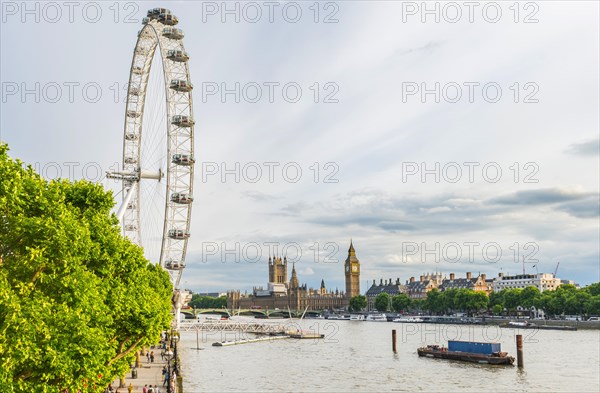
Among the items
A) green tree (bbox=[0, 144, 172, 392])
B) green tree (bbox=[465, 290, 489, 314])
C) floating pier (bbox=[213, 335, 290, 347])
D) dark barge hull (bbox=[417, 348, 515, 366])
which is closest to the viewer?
green tree (bbox=[0, 144, 172, 392])

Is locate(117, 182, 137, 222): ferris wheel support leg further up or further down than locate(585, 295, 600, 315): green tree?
further up

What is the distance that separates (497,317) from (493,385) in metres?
122

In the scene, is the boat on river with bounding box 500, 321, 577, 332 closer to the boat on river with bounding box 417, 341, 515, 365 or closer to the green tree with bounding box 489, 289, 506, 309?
the green tree with bounding box 489, 289, 506, 309

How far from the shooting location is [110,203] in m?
26.3

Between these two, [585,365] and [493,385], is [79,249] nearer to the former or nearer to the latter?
[493,385]

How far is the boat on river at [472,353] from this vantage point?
6650 cm

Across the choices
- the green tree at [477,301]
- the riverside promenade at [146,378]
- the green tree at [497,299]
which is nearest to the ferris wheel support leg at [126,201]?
the riverside promenade at [146,378]

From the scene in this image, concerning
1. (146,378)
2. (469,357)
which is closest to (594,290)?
(469,357)

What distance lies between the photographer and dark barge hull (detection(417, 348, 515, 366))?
6606cm

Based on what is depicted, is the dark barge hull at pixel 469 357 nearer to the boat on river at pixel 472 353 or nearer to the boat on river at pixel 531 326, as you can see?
the boat on river at pixel 472 353

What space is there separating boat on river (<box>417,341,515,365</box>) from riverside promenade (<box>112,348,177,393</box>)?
31062mm

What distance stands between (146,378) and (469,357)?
36.8m

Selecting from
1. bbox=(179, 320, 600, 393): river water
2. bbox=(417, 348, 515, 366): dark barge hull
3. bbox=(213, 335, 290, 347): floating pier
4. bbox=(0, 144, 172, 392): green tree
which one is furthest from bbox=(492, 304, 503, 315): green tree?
bbox=(0, 144, 172, 392): green tree

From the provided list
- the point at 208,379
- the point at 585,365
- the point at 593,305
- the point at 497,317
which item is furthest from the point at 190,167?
the point at 497,317
